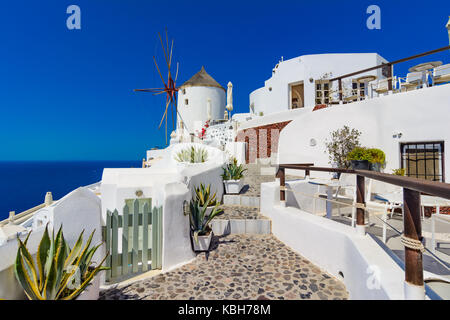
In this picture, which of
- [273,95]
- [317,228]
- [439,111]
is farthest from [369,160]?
[273,95]

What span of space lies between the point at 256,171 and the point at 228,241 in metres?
7.19

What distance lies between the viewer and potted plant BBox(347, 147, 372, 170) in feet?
23.4

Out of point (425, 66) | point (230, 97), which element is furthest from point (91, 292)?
point (230, 97)

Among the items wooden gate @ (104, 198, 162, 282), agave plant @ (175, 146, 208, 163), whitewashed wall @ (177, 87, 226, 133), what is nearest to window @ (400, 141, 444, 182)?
agave plant @ (175, 146, 208, 163)

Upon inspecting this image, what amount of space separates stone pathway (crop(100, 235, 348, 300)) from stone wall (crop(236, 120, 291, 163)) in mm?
10598

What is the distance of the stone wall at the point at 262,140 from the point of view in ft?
46.6

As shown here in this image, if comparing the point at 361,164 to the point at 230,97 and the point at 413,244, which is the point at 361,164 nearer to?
the point at 413,244

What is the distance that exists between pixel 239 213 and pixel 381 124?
5.99 metres

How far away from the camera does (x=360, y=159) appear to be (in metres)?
7.20

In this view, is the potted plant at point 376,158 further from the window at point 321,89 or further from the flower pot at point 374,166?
the window at point 321,89

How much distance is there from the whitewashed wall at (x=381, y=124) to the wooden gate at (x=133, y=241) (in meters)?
7.46

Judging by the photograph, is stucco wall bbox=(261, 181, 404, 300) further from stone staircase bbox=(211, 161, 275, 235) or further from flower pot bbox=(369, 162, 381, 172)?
flower pot bbox=(369, 162, 381, 172)

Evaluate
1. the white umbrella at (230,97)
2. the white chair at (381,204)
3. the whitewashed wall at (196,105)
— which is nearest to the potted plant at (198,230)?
the white chair at (381,204)
